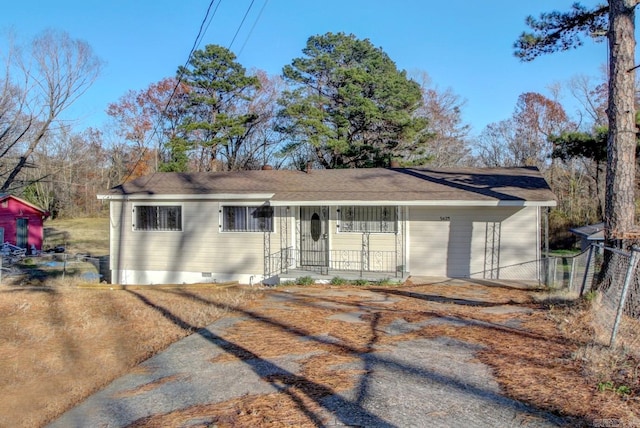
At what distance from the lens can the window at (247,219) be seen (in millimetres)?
14297

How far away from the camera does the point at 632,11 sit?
8.17 m

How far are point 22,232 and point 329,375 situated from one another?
27673 mm

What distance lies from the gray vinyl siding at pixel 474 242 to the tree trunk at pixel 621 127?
464 cm

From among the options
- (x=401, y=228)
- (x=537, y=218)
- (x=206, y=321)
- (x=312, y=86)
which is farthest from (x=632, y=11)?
(x=312, y=86)

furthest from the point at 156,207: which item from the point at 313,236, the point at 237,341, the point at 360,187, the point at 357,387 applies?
the point at 357,387

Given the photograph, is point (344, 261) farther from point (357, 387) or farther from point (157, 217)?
point (357, 387)

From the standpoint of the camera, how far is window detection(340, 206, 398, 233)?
13.6 metres

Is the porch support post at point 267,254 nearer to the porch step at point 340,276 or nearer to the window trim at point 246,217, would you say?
the window trim at point 246,217

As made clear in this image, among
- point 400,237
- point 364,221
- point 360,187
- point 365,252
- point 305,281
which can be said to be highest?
point 360,187

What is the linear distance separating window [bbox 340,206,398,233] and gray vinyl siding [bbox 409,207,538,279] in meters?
0.57

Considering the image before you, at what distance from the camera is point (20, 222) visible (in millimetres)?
26906

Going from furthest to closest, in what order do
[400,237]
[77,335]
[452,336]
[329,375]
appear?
[400,237] → [77,335] → [452,336] → [329,375]

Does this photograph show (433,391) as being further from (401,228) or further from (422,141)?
(422,141)

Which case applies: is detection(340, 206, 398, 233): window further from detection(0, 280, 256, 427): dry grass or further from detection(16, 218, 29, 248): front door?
detection(16, 218, 29, 248): front door
